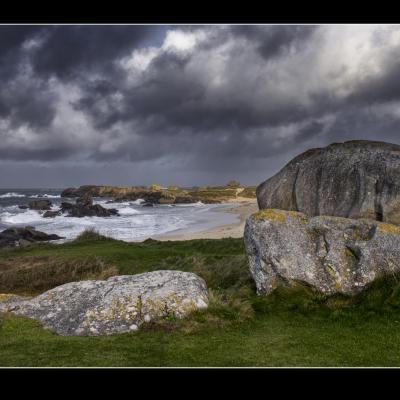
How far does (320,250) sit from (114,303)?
7.68m

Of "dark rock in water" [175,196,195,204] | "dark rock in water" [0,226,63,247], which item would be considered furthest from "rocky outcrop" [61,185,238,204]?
"dark rock in water" [0,226,63,247]

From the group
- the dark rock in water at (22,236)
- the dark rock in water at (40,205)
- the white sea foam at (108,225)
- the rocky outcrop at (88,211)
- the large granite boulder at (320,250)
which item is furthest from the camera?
the dark rock in water at (40,205)

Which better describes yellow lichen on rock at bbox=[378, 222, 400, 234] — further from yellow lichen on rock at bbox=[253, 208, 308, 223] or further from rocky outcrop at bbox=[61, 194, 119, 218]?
rocky outcrop at bbox=[61, 194, 119, 218]

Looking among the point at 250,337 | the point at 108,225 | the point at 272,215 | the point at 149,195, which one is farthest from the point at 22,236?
the point at 149,195

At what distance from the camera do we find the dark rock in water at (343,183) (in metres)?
15.3

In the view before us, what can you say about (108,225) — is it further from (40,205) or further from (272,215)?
(272,215)

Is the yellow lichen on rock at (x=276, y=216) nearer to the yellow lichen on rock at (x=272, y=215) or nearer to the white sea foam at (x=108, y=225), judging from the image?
the yellow lichen on rock at (x=272, y=215)

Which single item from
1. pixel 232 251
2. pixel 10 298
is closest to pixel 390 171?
pixel 10 298

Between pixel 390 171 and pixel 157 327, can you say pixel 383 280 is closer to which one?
pixel 390 171

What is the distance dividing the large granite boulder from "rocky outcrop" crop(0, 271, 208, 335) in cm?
270

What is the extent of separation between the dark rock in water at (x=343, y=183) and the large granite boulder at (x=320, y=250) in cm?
125

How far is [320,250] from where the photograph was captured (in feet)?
46.5

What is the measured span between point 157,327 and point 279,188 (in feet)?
32.3

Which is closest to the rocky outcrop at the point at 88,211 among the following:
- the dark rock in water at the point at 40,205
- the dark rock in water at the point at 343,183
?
the dark rock in water at the point at 40,205
